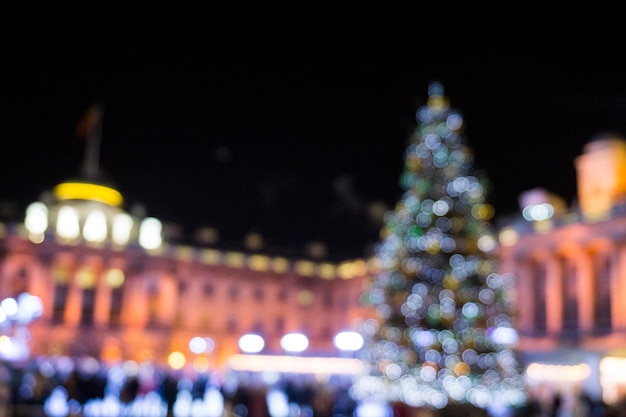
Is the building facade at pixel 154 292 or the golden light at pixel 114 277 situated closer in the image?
the building facade at pixel 154 292

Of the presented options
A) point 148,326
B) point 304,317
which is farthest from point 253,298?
point 148,326

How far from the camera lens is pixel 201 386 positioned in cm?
2039

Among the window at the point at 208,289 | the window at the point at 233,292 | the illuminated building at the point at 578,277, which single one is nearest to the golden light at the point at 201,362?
the window at the point at 208,289

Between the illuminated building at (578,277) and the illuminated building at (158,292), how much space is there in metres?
14.4

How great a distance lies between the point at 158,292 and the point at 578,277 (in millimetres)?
31966

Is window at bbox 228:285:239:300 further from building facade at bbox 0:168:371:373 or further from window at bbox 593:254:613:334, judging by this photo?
window at bbox 593:254:613:334

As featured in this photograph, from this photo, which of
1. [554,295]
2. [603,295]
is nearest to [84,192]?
[554,295]

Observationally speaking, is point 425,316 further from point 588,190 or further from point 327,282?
point 327,282

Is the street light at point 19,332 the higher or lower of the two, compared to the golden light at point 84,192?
lower

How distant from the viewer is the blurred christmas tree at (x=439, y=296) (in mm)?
21812

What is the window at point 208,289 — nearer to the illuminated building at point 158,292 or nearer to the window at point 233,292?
the illuminated building at point 158,292

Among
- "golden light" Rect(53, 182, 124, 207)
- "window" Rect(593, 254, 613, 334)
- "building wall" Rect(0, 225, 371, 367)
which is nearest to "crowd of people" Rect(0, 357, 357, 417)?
"window" Rect(593, 254, 613, 334)

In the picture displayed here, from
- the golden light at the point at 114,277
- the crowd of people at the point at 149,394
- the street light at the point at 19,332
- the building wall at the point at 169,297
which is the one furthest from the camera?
the golden light at the point at 114,277

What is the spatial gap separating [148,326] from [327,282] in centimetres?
1528
